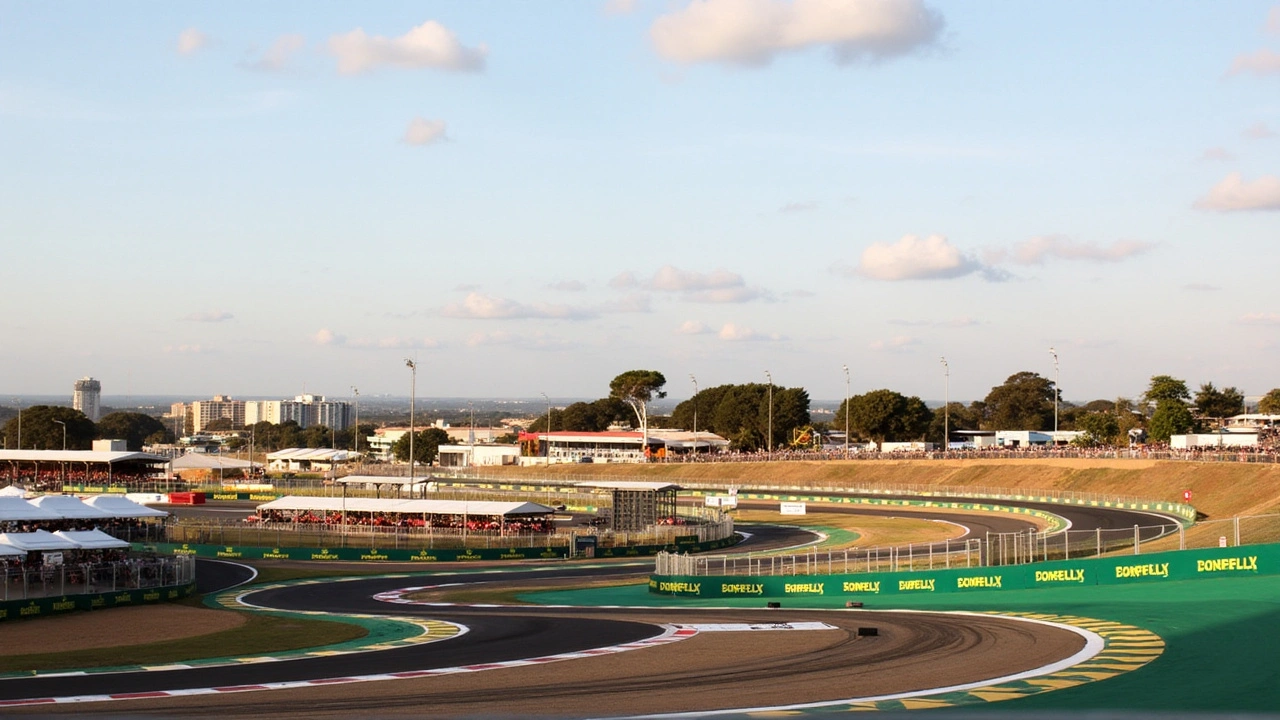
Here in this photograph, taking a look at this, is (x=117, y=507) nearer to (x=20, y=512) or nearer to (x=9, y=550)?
(x=20, y=512)

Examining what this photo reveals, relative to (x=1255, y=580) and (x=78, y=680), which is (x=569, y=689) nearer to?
(x=78, y=680)

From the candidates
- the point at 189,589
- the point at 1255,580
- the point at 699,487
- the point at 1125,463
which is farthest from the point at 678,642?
the point at 699,487

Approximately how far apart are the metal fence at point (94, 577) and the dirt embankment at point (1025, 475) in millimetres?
47366

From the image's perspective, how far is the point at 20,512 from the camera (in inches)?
2259

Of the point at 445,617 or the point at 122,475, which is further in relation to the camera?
the point at 122,475

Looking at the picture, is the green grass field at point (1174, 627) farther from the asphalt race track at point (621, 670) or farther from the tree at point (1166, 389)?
the tree at point (1166, 389)

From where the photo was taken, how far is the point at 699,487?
12038cm

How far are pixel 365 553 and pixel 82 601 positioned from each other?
2209 centimetres

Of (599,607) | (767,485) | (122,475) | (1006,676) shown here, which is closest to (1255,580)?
(1006,676)

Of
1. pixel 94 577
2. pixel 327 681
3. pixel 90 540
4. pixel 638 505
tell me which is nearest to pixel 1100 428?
pixel 638 505

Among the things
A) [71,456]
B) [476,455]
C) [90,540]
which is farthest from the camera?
[476,455]

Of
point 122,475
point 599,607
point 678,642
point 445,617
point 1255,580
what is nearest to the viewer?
point 678,642

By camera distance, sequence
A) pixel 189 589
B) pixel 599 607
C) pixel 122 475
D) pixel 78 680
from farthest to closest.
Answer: pixel 122 475
pixel 189 589
pixel 599 607
pixel 78 680

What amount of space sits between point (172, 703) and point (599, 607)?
1986 centimetres
